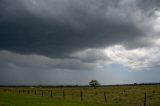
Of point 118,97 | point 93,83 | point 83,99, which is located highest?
point 93,83

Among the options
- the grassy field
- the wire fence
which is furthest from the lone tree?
the grassy field

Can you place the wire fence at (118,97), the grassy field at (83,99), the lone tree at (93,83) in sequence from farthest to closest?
the lone tree at (93,83), the wire fence at (118,97), the grassy field at (83,99)

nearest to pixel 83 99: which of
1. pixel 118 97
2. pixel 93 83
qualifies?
pixel 118 97

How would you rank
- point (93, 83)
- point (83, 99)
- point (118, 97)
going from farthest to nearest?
point (93, 83), point (118, 97), point (83, 99)

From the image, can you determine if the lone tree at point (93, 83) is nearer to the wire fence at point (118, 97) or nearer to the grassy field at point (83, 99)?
the wire fence at point (118, 97)

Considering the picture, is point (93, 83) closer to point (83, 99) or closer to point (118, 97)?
point (118, 97)

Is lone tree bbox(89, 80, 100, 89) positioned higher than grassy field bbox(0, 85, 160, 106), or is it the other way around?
lone tree bbox(89, 80, 100, 89)

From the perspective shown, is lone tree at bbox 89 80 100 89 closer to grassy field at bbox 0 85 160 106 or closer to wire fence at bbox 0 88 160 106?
wire fence at bbox 0 88 160 106

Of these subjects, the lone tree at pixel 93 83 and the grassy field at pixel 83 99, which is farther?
the lone tree at pixel 93 83

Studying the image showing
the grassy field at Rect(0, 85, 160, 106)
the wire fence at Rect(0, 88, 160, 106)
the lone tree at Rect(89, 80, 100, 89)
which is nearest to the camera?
the grassy field at Rect(0, 85, 160, 106)

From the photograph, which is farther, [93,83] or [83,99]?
[93,83]

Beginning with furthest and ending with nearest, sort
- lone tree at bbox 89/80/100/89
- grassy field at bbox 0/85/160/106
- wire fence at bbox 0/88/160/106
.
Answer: lone tree at bbox 89/80/100/89 < wire fence at bbox 0/88/160/106 < grassy field at bbox 0/85/160/106

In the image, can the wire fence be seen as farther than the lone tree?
No

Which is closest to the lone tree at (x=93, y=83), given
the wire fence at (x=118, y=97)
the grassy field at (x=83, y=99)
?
the wire fence at (x=118, y=97)
